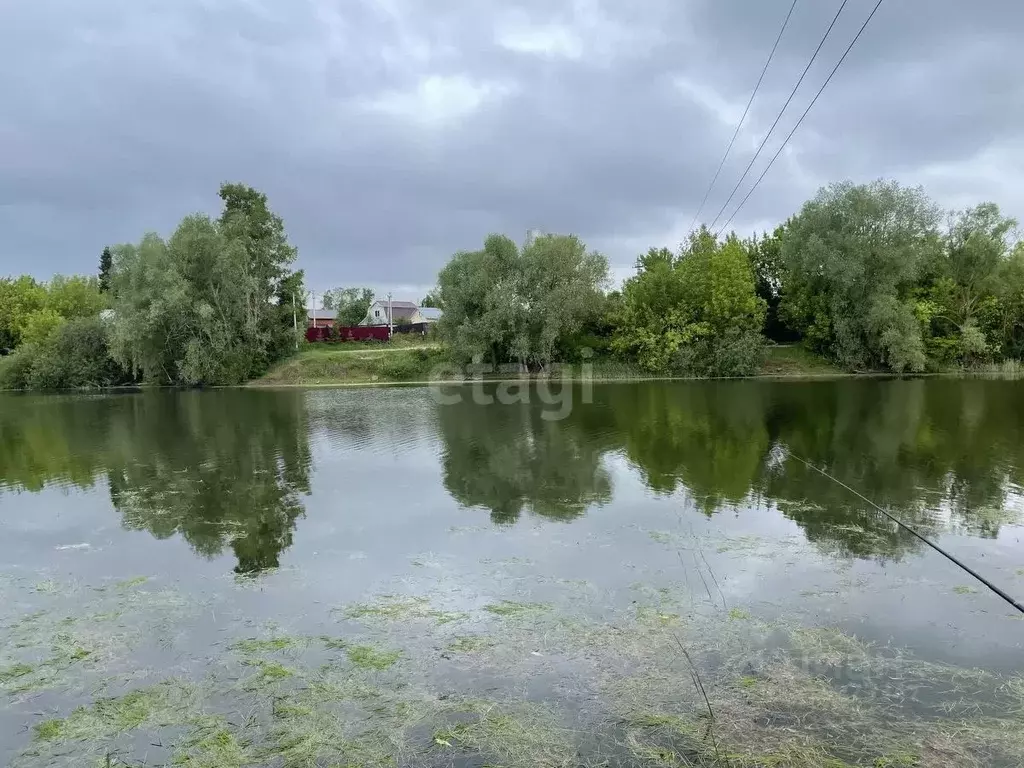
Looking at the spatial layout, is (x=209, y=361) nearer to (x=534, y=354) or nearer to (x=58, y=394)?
(x=58, y=394)

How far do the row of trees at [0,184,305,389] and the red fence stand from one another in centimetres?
976

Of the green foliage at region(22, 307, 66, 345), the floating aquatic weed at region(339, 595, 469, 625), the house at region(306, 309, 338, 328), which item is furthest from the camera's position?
the house at region(306, 309, 338, 328)

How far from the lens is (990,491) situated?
1273 centimetres

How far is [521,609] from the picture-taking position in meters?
8.08

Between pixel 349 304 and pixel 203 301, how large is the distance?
52304mm

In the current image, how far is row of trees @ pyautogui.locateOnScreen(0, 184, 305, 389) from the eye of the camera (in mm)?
49062

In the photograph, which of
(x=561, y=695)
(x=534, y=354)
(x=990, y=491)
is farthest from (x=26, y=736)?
(x=534, y=354)

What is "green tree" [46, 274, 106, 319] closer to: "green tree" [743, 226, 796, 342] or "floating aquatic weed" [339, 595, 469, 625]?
"green tree" [743, 226, 796, 342]

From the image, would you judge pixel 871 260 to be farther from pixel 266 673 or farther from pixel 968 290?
pixel 266 673

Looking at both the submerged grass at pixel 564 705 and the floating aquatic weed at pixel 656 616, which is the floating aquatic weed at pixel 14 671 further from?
the floating aquatic weed at pixel 656 616

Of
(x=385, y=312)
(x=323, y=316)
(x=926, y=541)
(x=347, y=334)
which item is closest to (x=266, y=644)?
(x=926, y=541)

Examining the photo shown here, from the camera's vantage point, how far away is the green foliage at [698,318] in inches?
1982

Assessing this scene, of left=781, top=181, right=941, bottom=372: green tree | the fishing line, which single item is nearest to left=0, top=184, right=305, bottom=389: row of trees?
left=781, top=181, right=941, bottom=372: green tree

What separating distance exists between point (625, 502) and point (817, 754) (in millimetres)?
7990
